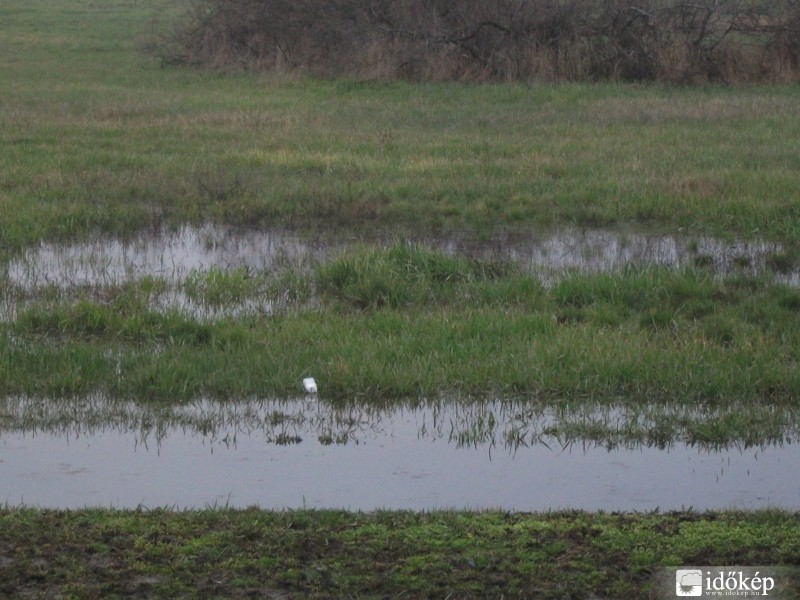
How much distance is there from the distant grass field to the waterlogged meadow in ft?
0.21

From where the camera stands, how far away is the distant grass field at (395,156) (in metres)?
11.5

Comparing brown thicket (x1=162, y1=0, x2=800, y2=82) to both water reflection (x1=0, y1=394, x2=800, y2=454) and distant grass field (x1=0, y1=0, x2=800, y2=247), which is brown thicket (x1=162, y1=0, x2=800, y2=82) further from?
water reflection (x1=0, y1=394, x2=800, y2=454)

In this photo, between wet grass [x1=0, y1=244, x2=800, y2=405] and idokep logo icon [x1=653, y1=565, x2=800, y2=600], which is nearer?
idokep logo icon [x1=653, y1=565, x2=800, y2=600]

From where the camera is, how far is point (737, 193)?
1188 centimetres

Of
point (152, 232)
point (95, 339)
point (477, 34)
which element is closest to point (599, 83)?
point (477, 34)

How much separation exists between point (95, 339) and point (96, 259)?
2.32 m

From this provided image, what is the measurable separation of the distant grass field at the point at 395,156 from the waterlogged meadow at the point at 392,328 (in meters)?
0.06

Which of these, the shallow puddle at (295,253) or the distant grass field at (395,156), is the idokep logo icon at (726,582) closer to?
the shallow puddle at (295,253)

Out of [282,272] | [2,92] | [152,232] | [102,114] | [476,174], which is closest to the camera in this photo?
[282,272]

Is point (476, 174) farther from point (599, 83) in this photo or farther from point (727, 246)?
point (599, 83)

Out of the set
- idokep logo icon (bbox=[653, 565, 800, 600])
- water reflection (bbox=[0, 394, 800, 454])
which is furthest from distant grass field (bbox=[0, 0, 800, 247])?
idokep logo icon (bbox=[653, 565, 800, 600])

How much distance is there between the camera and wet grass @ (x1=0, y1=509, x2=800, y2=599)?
4.32 metres

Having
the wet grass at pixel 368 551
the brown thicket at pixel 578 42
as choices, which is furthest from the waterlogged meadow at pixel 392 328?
the brown thicket at pixel 578 42

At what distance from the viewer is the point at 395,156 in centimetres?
1411
